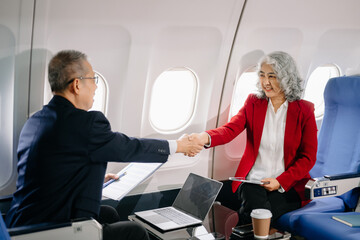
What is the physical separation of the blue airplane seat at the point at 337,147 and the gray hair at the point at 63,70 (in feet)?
6.00

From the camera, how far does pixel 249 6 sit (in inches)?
148

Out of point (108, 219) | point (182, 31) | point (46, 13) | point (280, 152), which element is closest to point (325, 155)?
point (280, 152)

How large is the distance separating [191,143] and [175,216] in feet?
1.90

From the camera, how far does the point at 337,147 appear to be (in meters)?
3.63

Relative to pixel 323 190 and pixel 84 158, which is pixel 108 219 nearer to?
pixel 84 158

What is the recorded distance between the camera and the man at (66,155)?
2.46 meters

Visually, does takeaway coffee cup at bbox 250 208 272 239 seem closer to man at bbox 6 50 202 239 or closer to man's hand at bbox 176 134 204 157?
man at bbox 6 50 202 239

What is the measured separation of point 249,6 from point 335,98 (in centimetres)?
106

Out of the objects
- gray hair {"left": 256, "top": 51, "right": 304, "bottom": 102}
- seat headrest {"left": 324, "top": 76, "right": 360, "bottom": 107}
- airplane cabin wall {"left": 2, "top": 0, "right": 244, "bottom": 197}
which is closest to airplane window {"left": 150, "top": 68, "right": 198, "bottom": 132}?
airplane cabin wall {"left": 2, "top": 0, "right": 244, "bottom": 197}

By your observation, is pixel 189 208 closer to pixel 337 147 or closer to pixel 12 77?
pixel 337 147

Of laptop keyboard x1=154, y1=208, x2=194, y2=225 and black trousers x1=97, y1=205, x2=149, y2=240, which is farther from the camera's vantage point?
laptop keyboard x1=154, y1=208, x2=194, y2=225

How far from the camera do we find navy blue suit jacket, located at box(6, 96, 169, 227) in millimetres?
2461

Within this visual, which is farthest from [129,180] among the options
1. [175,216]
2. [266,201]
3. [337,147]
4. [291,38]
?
[291,38]

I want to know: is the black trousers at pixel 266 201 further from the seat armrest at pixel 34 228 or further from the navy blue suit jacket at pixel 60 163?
the seat armrest at pixel 34 228
